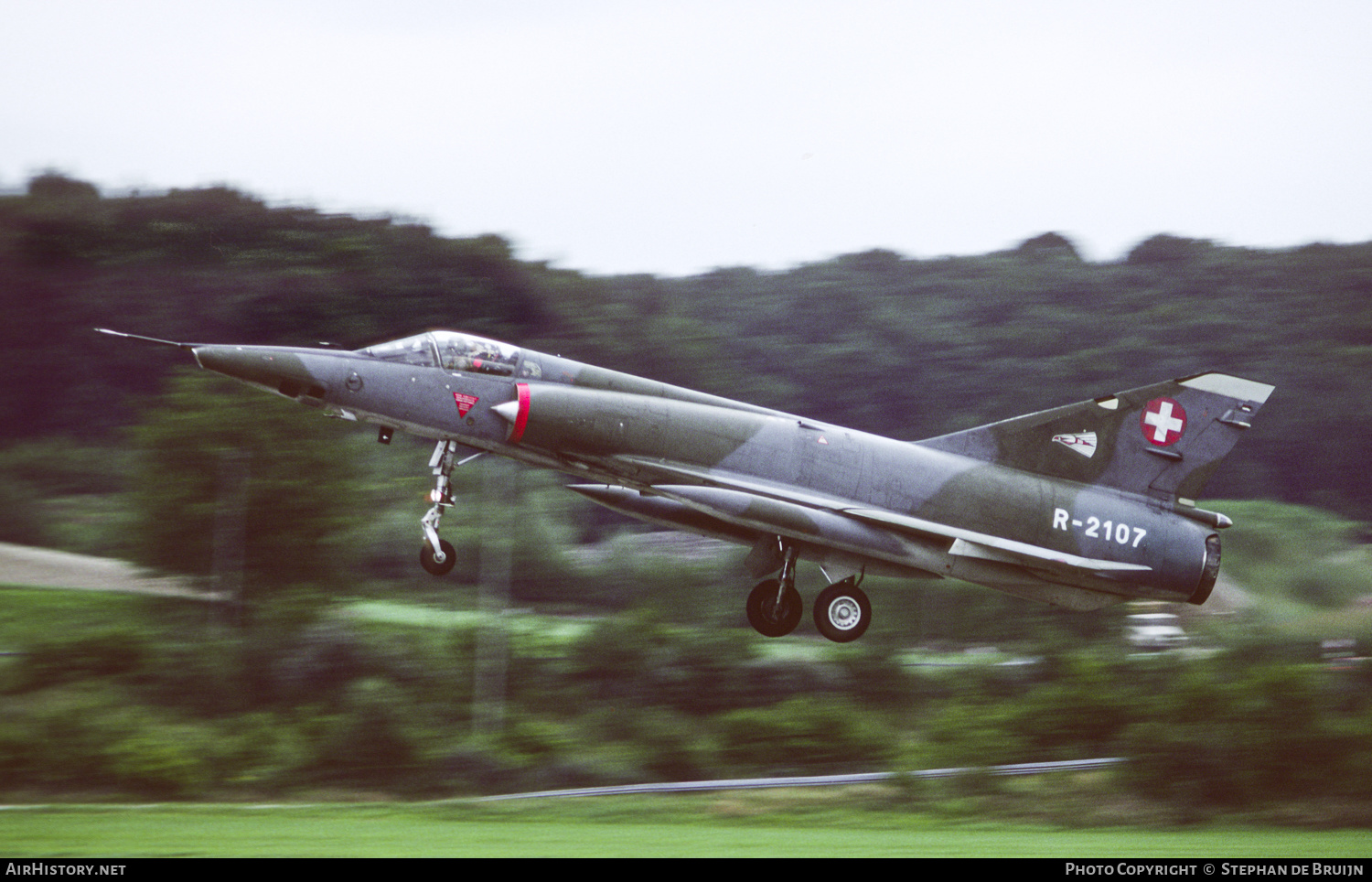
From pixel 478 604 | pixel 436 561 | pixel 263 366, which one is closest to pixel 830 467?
pixel 436 561

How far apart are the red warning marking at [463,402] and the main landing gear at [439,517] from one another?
0.51m

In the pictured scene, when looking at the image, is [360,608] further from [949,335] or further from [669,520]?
[949,335]

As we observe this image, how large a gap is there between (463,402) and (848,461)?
547 centimetres

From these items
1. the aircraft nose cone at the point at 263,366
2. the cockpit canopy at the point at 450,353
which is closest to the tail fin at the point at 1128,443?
the cockpit canopy at the point at 450,353

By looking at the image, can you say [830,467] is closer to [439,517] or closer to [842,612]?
[842,612]

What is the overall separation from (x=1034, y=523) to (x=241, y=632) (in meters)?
23.4

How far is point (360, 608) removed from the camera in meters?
38.3

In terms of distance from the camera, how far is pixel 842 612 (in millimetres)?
19312

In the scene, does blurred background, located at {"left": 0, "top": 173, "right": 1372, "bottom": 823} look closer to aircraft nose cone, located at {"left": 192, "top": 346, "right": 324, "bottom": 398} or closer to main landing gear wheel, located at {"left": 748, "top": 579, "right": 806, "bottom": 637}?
main landing gear wheel, located at {"left": 748, "top": 579, "right": 806, "bottom": 637}

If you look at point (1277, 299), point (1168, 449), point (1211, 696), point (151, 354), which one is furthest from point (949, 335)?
point (1168, 449)

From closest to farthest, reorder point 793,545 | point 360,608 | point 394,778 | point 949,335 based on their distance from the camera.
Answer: point 793,545 < point 394,778 < point 360,608 < point 949,335

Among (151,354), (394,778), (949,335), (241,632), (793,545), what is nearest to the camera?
(793,545)

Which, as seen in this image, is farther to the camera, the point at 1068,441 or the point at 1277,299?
the point at 1277,299

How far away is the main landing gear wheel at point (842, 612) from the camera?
1923cm
